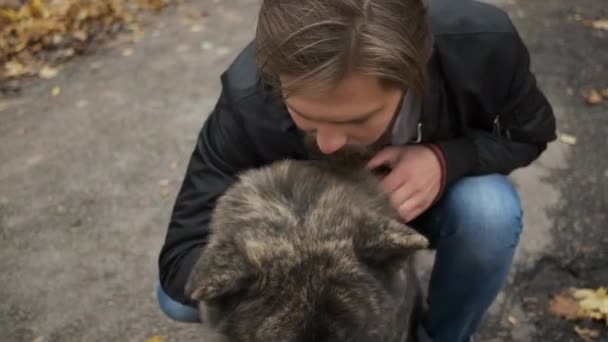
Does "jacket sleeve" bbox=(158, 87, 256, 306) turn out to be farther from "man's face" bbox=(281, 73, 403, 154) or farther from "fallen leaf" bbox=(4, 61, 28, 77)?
"fallen leaf" bbox=(4, 61, 28, 77)

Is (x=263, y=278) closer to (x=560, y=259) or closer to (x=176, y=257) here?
(x=176, y=257)

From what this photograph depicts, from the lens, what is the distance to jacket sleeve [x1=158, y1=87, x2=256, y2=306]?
1.96 meters

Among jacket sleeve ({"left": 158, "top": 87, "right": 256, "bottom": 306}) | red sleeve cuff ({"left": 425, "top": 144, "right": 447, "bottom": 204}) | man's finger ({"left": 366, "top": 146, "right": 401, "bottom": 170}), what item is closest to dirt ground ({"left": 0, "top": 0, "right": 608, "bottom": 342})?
jacket sleeve ({"left": 158, "top": 87, "right": 256, "bottom": 306})

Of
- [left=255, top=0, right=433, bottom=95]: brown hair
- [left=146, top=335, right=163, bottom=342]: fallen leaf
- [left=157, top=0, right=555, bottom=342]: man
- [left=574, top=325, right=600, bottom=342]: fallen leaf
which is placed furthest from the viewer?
[left=146, top=335, right=163, bottom=342]: fallen leaf

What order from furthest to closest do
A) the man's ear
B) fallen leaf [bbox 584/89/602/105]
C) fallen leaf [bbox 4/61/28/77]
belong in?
fallen leaf [bbox 4/61/28/77] → fallen leaf [bbox 584/89/602/105] → the man's ear

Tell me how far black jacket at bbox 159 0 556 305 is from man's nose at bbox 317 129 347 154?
10.8 inches

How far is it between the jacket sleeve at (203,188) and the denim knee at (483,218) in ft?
2.27

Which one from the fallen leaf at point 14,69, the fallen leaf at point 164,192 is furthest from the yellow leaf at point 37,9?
the fallen leaf at point 164,192

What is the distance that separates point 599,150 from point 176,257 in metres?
2.58

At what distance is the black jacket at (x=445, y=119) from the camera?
1.90m

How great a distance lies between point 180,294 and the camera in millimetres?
2004

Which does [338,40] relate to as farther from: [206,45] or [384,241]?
[206,45]

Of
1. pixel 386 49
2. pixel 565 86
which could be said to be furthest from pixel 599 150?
pixel 386 49

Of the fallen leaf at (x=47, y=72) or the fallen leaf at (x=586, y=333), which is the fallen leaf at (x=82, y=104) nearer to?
the fallen leaf at (x=47, y=72)
